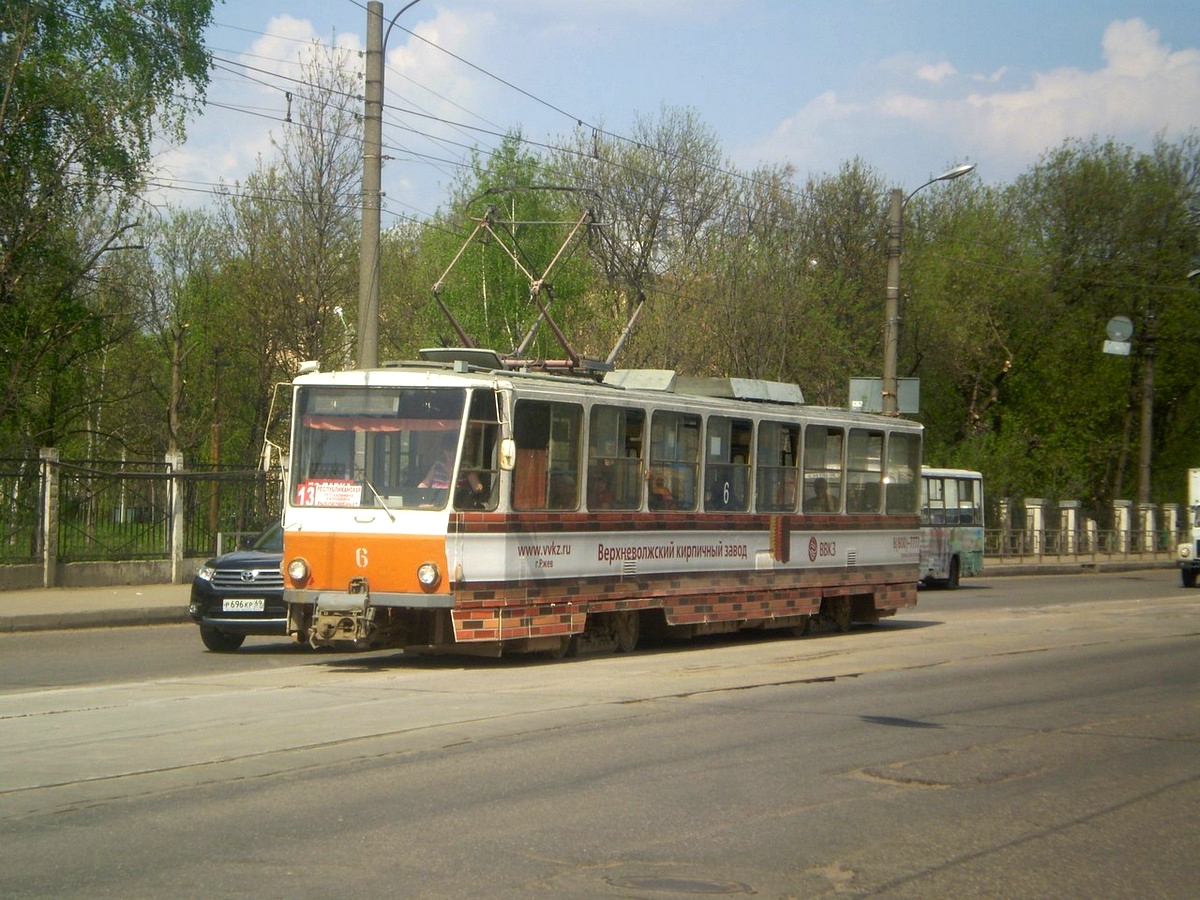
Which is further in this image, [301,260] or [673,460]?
[301,260]

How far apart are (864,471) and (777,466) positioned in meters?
2.43

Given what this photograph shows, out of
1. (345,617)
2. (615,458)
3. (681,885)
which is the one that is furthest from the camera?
(615,458)

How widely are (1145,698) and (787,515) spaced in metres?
6.08

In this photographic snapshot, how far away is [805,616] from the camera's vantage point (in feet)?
65.9

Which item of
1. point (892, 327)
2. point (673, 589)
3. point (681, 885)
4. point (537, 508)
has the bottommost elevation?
point (681, 885)

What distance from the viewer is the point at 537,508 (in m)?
14.6

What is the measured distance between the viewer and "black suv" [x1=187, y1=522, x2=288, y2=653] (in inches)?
648

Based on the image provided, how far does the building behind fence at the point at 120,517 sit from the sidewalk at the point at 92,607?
1.32 feet

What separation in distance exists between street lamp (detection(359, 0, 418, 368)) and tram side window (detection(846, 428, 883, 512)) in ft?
22.7

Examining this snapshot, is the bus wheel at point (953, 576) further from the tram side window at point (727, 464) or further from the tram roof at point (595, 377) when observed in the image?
the tram side window at point (727, 464)

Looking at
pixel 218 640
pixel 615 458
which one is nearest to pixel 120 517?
pixel 218 640

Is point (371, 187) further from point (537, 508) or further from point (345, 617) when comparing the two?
point (345, 617)

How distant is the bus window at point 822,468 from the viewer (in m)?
19.2

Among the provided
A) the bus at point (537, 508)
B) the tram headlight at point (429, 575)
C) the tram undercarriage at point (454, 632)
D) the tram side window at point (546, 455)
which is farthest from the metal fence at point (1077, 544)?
the tram headlight at point (429, 575)
